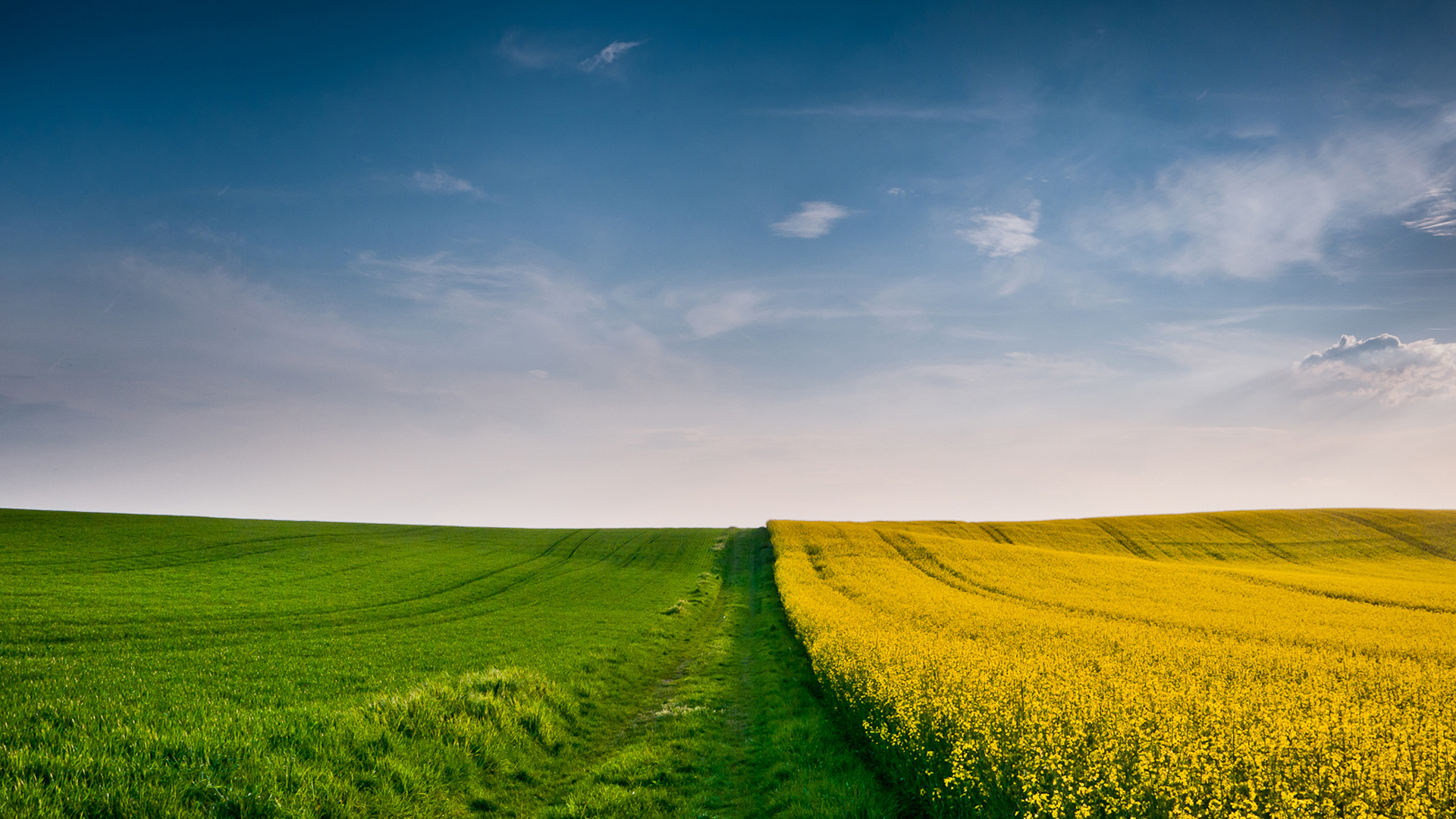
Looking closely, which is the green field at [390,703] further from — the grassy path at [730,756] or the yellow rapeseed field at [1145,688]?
the yellow rapeseed field at [1145,688]

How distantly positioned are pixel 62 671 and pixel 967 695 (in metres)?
17.6

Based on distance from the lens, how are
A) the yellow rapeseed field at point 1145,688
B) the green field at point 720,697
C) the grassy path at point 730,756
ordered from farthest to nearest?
the grassy path at point 730,756 < the green field at point 720,697 < the yellow rapeseed field at point 1145,688

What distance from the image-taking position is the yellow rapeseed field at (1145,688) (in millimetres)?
6012

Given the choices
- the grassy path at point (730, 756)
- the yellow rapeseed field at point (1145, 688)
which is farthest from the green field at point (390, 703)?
the yellow rapeseed field at point (1145, 688)

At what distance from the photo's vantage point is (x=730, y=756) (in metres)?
11.0

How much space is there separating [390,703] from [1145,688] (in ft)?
41.3

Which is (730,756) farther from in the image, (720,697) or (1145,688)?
(1145,688)

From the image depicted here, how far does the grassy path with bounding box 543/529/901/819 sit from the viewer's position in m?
8.80

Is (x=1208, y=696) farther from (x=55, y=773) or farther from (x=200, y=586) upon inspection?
(x=200, y=586)

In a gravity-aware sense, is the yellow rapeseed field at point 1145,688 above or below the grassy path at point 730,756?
above

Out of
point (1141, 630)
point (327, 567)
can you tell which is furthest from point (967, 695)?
point (327, 567)

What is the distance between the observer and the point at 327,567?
1382 inches

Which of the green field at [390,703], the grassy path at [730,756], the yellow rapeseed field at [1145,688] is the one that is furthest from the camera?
the grassy path at [730,756]

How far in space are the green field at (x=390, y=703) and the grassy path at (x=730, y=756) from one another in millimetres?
56
